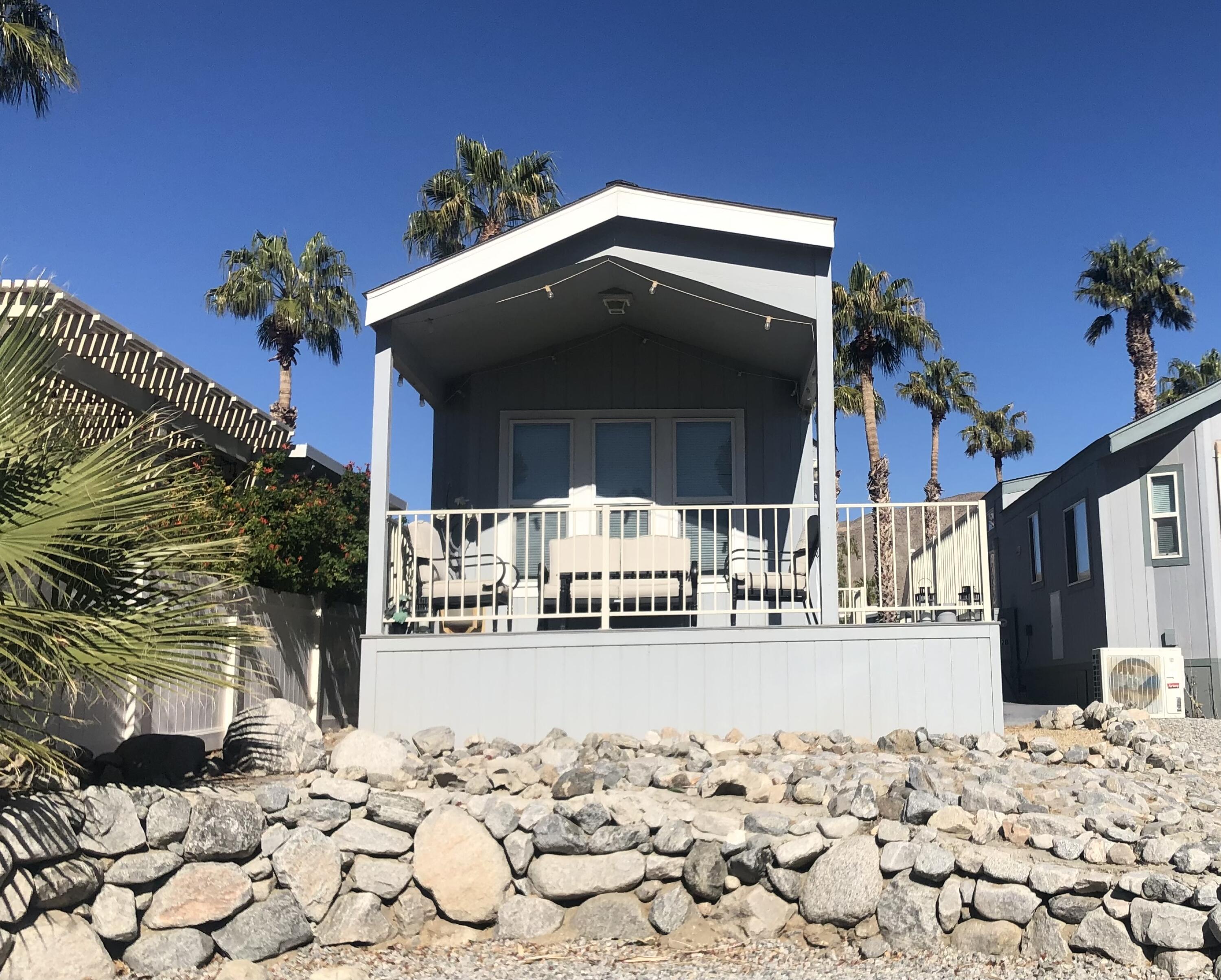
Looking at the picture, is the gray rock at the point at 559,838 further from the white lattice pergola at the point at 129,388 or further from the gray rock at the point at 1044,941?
the white lattice pergola at the point at 129,388

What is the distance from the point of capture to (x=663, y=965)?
466 cm

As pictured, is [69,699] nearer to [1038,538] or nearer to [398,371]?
[398,371]

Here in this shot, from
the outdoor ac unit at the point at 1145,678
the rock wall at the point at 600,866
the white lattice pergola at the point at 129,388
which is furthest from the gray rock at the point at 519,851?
the outdoor ac unit at the point at 1145,678

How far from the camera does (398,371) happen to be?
28.5 ft

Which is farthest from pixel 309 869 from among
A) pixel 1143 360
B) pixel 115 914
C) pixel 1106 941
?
pixel 1143 360

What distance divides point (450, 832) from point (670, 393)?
216 inches

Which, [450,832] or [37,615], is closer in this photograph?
[37,615]

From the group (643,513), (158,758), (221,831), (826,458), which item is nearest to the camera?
(221,831)

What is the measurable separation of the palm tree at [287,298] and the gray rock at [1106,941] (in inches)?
736

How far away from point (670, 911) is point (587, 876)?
1.36ft

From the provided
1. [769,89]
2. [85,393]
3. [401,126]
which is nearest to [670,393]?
[85,393]

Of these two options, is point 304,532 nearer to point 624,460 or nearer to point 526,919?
point 624,460

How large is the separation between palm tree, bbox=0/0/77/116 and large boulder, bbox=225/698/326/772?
30.6 feet

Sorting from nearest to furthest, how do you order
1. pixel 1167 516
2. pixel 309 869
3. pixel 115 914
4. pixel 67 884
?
pixel 67 884 → pixel 115 914 → pixel 309 869 → pixel 1167 516
